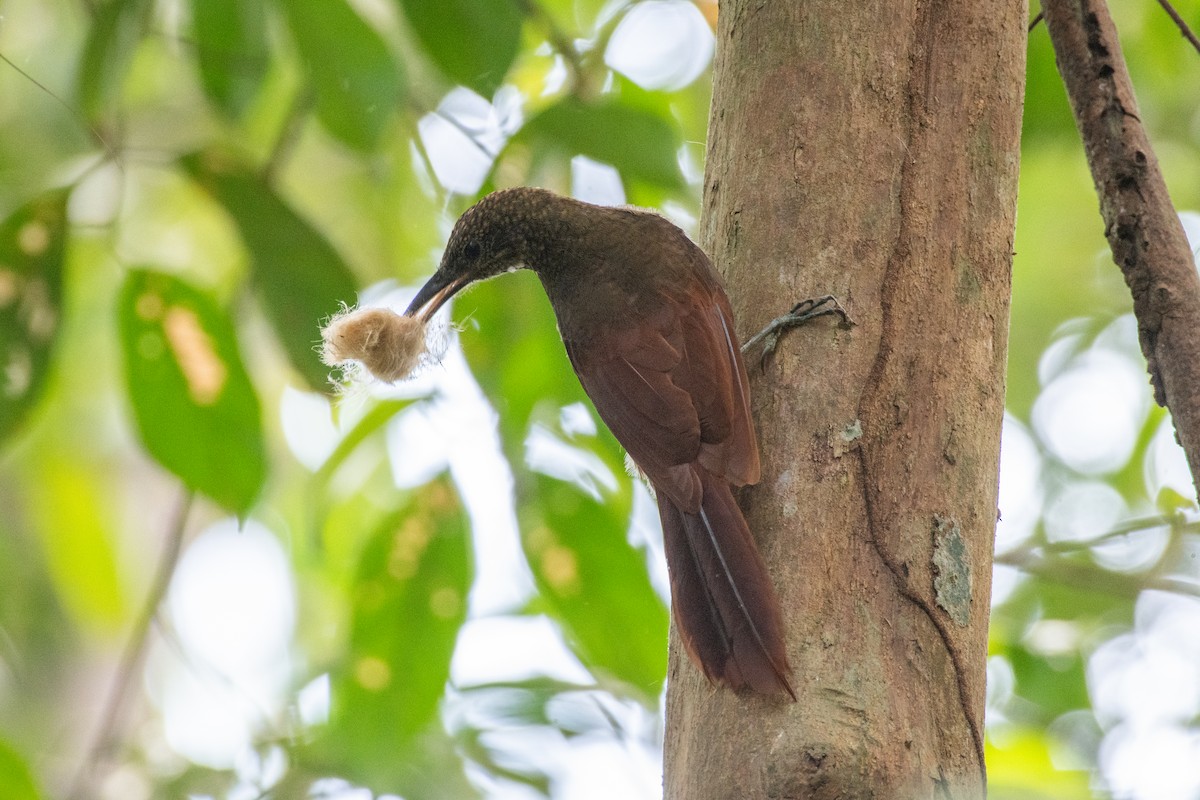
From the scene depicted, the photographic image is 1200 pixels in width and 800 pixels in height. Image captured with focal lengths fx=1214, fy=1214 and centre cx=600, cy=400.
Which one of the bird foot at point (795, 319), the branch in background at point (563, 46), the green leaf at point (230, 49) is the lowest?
the bird foot at point (795, 319)

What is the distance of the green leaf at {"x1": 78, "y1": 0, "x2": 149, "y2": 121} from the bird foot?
1236 mm

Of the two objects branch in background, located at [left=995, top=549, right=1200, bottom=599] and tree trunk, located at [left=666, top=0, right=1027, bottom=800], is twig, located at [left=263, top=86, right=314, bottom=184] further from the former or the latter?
branch in background, located at [left=995, top=549, right=1200, bottom=599]

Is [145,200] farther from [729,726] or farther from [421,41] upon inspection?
[729,726]

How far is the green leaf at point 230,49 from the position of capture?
2203 millimetres

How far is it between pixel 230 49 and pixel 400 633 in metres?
1.14

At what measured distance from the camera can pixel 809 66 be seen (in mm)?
1821

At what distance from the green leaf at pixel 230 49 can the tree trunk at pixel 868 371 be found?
87cm

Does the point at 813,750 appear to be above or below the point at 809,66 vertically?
below

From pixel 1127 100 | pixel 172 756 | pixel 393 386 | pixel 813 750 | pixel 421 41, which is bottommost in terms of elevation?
pixel 813 750

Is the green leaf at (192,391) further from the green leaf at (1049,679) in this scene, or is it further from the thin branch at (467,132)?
the green leaf at (1049,679)

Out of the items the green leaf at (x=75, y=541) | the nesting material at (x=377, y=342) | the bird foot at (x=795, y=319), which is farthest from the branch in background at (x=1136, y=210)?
the green leaf at (x=75, y=541)

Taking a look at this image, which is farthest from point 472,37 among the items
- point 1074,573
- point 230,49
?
point 1074,573

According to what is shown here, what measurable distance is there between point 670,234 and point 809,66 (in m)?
0.41

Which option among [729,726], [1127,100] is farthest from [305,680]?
[1127,100]
